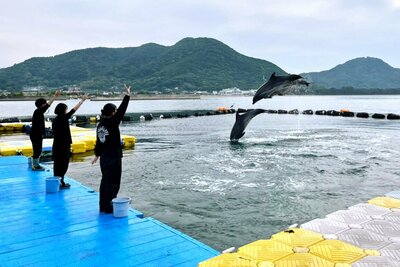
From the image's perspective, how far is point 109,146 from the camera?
22.3 ft

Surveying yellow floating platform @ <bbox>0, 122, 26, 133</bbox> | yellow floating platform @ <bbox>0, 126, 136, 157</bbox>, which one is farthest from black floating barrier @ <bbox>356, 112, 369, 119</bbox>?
yellow floating platform @ <bbox>0, 122, 26, 133</bbox>

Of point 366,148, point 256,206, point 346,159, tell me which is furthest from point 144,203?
point 366,148

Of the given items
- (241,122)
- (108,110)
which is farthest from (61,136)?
(241,122)

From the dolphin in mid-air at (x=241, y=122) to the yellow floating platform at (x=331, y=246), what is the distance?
15562 mm

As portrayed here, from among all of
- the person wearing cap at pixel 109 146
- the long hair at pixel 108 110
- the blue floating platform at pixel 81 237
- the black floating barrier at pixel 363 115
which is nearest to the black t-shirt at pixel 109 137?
the person wearing cap at pixel 109 146

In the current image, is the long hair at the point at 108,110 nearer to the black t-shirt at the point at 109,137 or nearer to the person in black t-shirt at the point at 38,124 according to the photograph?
the black t-shirt at the point at 109,137

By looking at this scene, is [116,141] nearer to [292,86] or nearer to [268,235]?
[268,235]

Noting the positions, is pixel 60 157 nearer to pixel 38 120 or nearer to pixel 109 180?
pixel 38 120

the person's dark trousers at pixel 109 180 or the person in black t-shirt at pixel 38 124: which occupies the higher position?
the person in black t-shirt at pixel 38 124

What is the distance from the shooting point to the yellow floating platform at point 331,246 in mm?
4652

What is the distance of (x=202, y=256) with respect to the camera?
5.09 metres

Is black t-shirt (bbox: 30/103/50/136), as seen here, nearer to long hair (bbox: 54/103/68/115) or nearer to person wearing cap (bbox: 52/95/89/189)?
person wearing cap (bbox: 52/95/89/189)

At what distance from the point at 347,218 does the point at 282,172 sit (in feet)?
25.2

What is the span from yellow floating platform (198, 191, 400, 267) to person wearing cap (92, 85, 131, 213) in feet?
10.1
